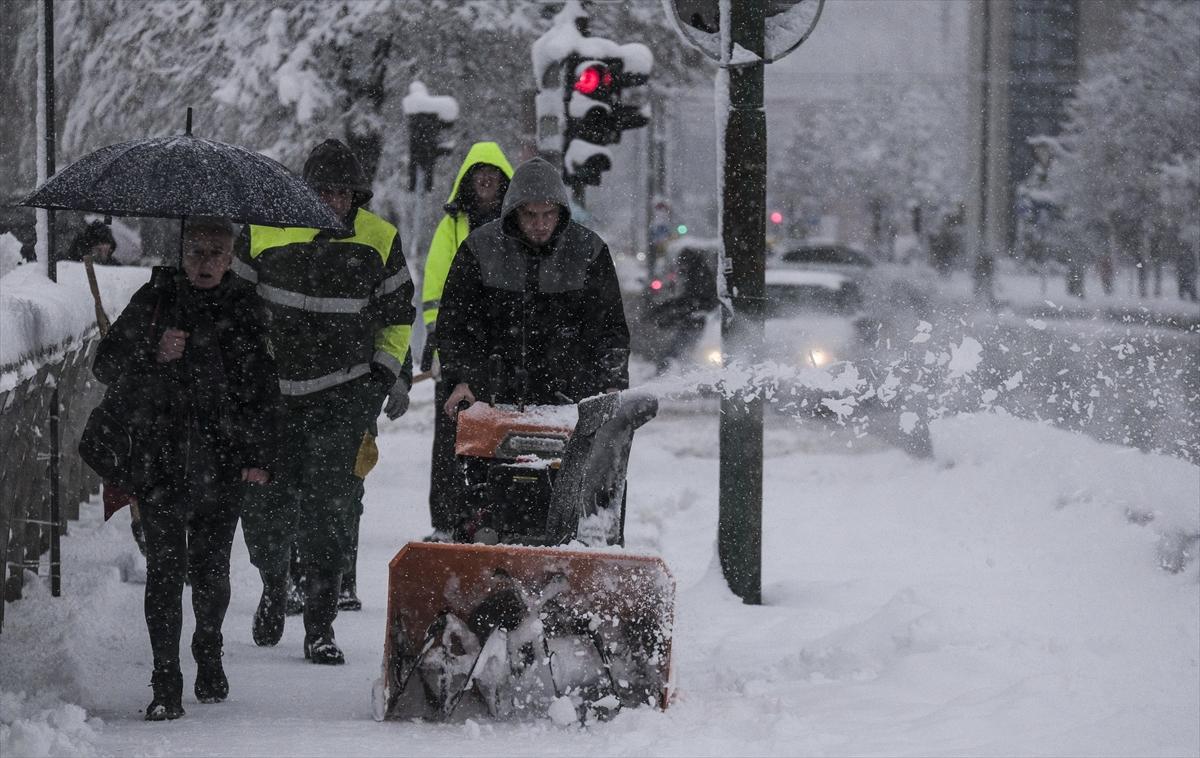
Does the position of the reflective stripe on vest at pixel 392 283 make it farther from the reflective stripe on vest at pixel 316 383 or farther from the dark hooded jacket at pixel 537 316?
the dark hooded jacket at pixel 537 316

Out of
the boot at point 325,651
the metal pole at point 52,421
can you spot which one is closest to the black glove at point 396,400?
the boot at point 325,651

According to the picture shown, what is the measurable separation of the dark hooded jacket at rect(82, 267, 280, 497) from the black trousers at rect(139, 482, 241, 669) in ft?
0.21

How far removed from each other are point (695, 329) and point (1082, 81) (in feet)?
128

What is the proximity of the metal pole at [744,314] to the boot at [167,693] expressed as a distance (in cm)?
297

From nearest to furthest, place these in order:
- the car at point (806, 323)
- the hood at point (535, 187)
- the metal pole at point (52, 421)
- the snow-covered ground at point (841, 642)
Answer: the snow-covered ground at point (841, 642) < the hood at point (535, 187) < the metal pole at point (52, 421) < the car at point (806, 323)

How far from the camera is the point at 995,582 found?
8164 millimetres

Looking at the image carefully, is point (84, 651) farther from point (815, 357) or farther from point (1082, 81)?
point (1082, 81)

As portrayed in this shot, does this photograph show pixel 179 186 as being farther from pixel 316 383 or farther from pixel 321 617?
pixel 321 617

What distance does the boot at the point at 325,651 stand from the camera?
6.68 m

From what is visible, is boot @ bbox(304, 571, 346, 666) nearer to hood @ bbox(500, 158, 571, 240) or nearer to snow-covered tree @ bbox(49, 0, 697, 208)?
hood @ bbox(500, 158, 571, 240)

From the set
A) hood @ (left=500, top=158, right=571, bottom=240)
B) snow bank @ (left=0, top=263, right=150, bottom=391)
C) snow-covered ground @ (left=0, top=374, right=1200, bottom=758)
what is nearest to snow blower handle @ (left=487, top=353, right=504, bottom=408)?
hood @ (left=500, top=158, right=571, bottom=240)

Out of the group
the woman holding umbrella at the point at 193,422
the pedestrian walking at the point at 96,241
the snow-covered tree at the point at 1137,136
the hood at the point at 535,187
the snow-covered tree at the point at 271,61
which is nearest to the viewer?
Result: the woman holding umbrella at the point at 193,422

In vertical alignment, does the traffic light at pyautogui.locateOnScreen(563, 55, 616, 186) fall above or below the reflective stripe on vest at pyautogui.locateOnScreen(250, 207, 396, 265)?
above

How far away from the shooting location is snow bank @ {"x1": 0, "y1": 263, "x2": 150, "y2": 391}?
259 inches
